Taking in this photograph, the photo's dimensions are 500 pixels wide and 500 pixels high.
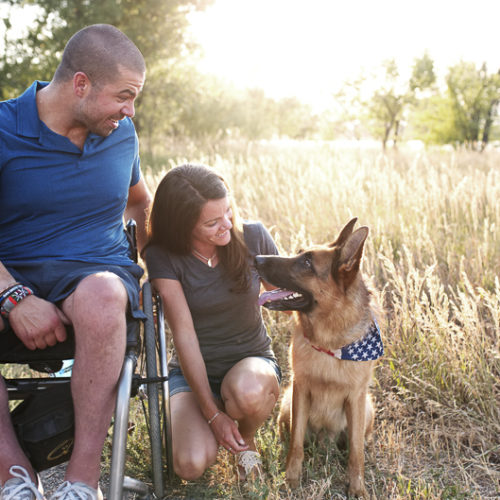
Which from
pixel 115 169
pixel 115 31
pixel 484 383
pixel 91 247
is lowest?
pixel 484 383

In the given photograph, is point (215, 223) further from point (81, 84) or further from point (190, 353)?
point (81, 84)

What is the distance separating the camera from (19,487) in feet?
5.27

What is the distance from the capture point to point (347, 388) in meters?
2.44

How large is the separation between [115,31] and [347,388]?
201 cm

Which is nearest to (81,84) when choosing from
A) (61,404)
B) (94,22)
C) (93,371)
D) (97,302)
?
(97,302)

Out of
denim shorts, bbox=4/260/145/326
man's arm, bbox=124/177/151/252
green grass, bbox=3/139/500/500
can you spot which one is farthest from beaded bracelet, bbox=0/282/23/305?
green grass, bbox=3/139/500/500

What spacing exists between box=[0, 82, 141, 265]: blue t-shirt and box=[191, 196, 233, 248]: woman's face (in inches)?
16.4

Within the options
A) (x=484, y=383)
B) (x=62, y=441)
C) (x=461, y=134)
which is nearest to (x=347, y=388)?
(x=484, y=383)

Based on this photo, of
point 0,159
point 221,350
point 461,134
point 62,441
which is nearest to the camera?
point 62,441

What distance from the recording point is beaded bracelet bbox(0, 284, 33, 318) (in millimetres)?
1759

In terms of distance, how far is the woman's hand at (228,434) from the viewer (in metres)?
2.28

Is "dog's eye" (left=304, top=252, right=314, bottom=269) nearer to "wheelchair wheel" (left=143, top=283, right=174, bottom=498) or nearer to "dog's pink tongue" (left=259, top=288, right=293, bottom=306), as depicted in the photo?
"dog's pink tongue" (left=259, top=288, right=293, bottom=306)

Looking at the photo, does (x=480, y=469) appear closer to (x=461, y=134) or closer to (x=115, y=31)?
(x=115, y=31)

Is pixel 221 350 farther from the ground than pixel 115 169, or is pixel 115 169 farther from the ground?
pixel 115 169
